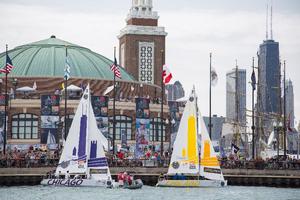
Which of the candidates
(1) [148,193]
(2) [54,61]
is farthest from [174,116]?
(1) [148,193]

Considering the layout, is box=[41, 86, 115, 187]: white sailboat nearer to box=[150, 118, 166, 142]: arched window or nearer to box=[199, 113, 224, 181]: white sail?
box=[199, 113, 224, 181]: white sail

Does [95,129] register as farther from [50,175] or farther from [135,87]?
[135,87]

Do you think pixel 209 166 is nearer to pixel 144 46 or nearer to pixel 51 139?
pixel 51 139

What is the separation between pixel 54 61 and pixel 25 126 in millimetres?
18729

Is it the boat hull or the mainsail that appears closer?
the mainsail

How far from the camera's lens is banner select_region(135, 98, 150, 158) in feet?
390

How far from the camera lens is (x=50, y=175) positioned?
76.6 meters

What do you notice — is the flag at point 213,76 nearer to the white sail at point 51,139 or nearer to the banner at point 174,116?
the white sail at point 51,139

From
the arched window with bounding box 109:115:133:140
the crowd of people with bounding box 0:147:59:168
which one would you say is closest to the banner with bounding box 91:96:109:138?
the arched window with bounding box 109:115:133:140

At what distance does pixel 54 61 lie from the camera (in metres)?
136

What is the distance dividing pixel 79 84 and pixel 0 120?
709 inches

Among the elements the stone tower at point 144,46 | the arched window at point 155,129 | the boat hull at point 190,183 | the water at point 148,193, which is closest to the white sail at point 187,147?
the boat hull at point 190,183

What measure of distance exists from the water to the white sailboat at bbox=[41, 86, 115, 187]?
0.67 m

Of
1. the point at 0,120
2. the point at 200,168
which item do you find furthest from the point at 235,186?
the point at 0,120
